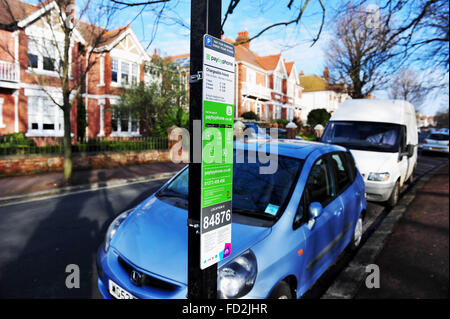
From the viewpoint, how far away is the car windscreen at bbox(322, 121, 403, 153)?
25.6 feet

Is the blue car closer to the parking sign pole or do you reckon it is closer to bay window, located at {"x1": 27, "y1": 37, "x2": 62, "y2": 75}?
the parking sign pole

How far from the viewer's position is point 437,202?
781 cm

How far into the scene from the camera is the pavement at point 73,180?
28.2ft

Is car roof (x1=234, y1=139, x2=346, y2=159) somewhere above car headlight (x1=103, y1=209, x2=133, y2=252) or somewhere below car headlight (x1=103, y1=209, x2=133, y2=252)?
above

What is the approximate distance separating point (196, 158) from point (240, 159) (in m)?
2.26

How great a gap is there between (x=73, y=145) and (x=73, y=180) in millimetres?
3337

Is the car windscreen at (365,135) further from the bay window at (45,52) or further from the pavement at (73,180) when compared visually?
the bay window at (45,52)

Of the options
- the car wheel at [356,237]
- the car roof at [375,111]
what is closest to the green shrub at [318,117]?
the car roof at [375,111]

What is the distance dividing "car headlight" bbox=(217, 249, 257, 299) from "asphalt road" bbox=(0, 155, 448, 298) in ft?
5.50

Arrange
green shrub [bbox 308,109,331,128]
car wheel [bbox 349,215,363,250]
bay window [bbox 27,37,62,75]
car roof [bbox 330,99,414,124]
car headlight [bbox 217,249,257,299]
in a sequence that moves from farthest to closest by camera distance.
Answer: green shrub [bbox 308,109,331,128] → bay window [bbox 27,37,62,75] → car roof [bbox 330,99,414,124] → car wheel [bbox 349,215,363,250] → car headlight [bbox 217,249,257,299]

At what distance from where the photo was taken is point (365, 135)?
8359mm

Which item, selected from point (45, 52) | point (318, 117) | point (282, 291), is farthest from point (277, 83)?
point (282, 291)

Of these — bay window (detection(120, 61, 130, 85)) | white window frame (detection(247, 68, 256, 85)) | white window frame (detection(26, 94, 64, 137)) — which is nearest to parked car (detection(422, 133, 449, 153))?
white window frame (detection(247, 68, 256, 85))

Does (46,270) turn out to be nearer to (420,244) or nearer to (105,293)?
(105,293)
